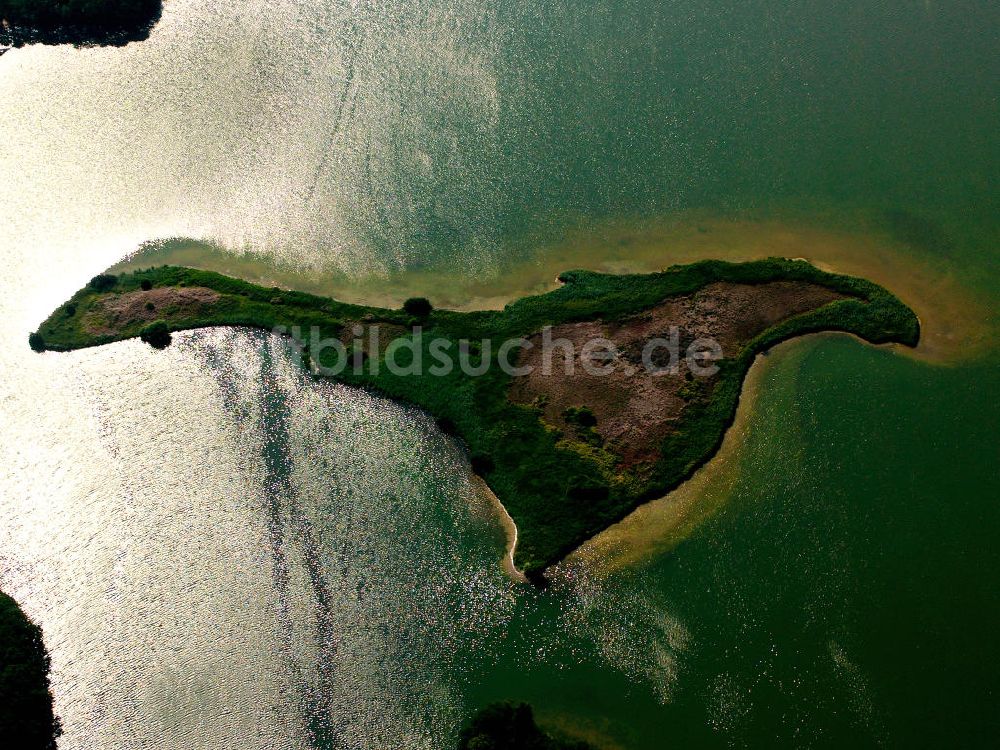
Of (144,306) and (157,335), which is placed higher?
(144,306)

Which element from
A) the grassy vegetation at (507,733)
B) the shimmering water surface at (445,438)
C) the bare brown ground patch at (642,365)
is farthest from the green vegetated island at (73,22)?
the grassy vegetation at (507,733)

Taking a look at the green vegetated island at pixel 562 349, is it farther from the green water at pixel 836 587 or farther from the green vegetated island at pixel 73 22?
the green vegetated island at pixel 73 22

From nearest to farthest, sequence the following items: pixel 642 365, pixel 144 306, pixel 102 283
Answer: pixel 642 365
pixel 144 306
pixel 102 283

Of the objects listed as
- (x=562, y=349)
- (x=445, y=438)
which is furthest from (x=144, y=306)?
(x=562, y=349)

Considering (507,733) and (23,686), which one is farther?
(23,686)

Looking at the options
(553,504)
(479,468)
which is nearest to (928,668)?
(553,504)

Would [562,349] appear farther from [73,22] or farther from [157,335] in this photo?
[73,22]

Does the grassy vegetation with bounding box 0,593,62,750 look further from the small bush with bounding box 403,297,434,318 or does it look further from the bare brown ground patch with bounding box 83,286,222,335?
the small bush with bounding box 403,297,434,318

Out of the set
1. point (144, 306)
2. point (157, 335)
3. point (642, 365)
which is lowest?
point (642, 365)
